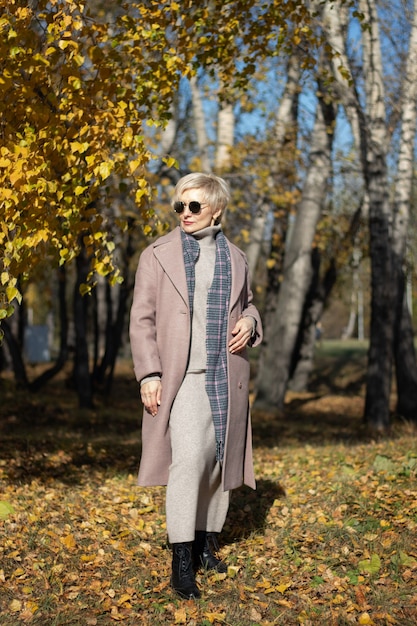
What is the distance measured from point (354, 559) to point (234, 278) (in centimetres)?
185

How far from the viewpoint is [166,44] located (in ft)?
20.9

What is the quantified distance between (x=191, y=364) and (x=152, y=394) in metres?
0.26

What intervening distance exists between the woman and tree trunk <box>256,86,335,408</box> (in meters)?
9.85

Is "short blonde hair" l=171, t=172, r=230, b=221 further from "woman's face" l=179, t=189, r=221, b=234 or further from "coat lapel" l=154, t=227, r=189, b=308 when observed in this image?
"coat lapel" l=154, t=227, r=189, b=308

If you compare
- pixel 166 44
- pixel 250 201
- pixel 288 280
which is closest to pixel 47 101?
pixel 166 44

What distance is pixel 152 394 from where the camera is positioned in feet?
14.0

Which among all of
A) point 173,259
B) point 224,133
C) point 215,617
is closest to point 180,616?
point 215,617

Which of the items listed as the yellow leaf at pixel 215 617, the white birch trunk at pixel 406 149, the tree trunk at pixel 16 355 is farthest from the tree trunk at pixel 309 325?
the yellow leaf at pixel 215 617

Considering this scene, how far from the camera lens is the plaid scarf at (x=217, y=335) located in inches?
171

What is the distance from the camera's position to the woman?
4281 millimetres

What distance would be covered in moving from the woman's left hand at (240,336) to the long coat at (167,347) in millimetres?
36

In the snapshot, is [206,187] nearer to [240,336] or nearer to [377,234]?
[240,336]

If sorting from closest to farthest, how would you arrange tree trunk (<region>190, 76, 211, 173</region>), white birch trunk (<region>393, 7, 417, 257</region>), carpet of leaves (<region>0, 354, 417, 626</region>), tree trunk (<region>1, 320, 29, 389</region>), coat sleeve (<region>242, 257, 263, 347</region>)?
carpet of leaves (<region>0, 354, 417, 626</region>), coat sleeve (<region>242, 257, 263, 347</region>), white birch trunk (<region>393, 7, 417, 257</region>), tree trunk (<region>1, 320, 29, 389</region>), tree trunk (<region>190, 76, 211, 173</region>)

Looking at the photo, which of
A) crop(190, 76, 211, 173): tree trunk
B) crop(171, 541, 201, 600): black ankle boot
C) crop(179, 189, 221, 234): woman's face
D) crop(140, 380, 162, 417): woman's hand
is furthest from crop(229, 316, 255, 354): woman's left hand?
crop(190, 76, 211, 173): tree trunk
